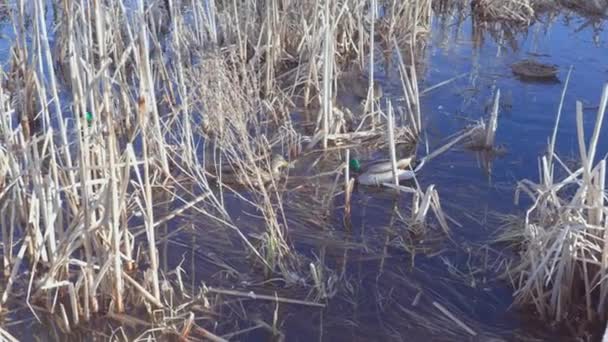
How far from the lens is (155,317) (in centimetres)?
327

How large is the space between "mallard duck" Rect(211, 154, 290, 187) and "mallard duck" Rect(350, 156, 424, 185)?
0.48 meters

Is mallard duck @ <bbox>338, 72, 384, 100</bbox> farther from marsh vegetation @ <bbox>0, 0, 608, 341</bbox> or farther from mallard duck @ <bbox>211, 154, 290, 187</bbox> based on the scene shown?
mallard duck @ <bbox>211, 154, 290, 187</bbox>

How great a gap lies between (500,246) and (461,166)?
108 centimetres

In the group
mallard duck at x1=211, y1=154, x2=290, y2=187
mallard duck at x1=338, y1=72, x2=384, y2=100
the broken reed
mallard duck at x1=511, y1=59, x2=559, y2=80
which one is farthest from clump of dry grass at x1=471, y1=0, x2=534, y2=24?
mallard duck at x1=211, y1=154, x2=290, y2=187

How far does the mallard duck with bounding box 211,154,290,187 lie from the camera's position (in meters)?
4.41

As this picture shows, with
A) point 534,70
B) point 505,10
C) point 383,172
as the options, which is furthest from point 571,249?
point 505,10

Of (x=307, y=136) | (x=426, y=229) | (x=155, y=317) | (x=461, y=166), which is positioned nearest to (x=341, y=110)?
(x=307, y=136)

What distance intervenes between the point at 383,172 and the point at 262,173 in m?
0.75

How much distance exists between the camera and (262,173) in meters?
4.40

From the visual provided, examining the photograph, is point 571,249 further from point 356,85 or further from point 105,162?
point 356,85

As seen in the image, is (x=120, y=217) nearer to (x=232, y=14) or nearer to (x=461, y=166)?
(x=461, y=166)

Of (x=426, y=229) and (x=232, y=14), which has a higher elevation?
(x=232, y=14)

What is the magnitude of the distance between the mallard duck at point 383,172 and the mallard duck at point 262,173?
48cm

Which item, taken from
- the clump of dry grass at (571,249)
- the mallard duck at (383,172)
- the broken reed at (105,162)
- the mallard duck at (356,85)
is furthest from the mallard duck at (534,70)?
the clump of dry grass at (571,249)
